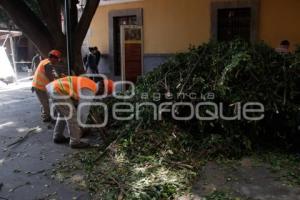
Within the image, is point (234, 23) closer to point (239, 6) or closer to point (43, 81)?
point (239, 6)

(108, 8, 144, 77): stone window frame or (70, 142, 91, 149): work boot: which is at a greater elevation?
(108, 8, 144, 77): stone window frame

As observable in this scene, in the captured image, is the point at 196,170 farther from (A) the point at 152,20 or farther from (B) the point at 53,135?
(A) the point at 152,20

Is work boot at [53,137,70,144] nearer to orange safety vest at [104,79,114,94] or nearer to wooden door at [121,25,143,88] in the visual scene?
orange safety vest at [104,79,114,94]

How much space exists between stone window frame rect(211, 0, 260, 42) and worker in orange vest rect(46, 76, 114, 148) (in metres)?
5.05

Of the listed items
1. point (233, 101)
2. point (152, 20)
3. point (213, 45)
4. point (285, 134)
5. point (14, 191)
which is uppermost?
point (152, 20)

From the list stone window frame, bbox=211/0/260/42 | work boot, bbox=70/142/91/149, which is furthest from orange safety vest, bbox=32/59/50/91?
stone window frame, bbox=211/0/260/42

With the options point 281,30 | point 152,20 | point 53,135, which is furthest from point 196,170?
point 152,20

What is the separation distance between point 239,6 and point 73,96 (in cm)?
644

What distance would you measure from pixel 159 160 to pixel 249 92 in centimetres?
168

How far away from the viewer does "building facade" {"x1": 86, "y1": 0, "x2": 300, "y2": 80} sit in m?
10.5

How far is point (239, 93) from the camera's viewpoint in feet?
19.3

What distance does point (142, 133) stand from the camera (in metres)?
6.03

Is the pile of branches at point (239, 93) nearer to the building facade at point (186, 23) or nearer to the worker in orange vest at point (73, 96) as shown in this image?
the worker in orange vest at point (73, 96)

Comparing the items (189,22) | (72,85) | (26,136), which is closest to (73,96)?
(72,85)
